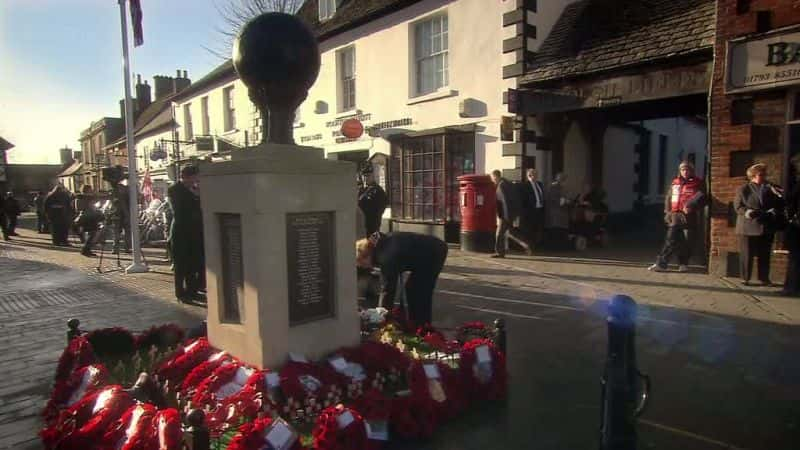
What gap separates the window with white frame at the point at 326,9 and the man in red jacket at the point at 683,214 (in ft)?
41.5

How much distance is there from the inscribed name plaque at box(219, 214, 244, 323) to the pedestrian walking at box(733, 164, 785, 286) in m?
6.90

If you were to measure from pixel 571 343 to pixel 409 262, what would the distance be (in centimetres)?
179

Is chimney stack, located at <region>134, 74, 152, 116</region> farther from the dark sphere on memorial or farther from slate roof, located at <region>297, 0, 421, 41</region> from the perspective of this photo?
the dark sphere on memorial

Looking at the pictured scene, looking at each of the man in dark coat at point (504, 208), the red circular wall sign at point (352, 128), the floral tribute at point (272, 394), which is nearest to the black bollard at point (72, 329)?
the floral tribute at point (272, 394)

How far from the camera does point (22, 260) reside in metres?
12.0

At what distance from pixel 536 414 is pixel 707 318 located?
3.34m

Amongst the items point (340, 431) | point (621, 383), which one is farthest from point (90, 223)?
point (621, 383)

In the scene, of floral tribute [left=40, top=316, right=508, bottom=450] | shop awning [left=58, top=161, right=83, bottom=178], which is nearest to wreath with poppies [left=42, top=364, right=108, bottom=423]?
floral tribute [left=40, top=316, right=508, bottom=450]

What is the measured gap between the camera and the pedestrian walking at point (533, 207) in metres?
10.2

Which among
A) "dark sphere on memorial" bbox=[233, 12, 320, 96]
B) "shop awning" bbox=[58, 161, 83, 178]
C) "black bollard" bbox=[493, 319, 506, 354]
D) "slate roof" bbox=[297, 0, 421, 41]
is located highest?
"slate roof" bbox=[297, 0, 421, 41]

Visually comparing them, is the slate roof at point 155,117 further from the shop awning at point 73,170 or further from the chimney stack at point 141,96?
the shop awning at point 73,170

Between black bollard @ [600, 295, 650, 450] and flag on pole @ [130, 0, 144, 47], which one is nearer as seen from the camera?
black bollard @ [600, 295, 650, 450]

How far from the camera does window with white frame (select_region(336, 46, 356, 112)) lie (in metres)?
15.0

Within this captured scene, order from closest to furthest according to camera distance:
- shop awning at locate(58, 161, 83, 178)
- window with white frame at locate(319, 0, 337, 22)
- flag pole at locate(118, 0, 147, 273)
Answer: flag pole at locate(118, 0, 147, 273) < window with white frame at locate(319, 0, 337, 22) < shop awning at locate(58, 161, 83, 178)
